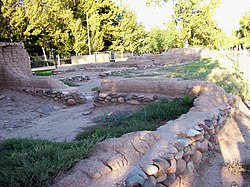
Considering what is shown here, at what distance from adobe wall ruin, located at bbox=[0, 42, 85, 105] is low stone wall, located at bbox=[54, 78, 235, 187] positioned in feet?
20.4

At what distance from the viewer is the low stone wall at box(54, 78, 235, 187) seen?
9.02 feet

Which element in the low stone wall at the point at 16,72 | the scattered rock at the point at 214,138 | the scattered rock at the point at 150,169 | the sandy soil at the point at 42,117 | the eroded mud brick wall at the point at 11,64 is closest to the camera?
the scattered rock at the point at 150,169

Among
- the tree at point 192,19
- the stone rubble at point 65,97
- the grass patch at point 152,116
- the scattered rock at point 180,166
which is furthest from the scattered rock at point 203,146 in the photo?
the tree at point 192,19

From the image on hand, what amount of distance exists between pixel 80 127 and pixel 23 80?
20.9ft

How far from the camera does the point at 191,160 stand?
3922 millimetres

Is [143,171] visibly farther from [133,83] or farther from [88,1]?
[88,1]

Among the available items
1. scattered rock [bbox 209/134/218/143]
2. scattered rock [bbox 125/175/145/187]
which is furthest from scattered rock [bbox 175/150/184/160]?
scattered rock [bbox 209/134/218/143]

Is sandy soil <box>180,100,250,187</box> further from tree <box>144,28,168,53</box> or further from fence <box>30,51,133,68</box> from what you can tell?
tree <box>144,28,168,53</box>

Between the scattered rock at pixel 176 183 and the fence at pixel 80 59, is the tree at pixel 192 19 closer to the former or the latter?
the fence at pixel 80 59

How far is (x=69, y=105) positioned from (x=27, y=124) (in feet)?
8.69

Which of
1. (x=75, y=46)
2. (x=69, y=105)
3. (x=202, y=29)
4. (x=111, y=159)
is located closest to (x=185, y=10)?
(x=202, y=29)

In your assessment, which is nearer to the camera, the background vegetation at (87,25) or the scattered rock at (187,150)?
the scattered rock at (187,150)

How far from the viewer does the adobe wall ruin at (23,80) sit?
10383 millimetres

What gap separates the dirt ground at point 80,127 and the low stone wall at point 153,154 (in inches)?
8.4
